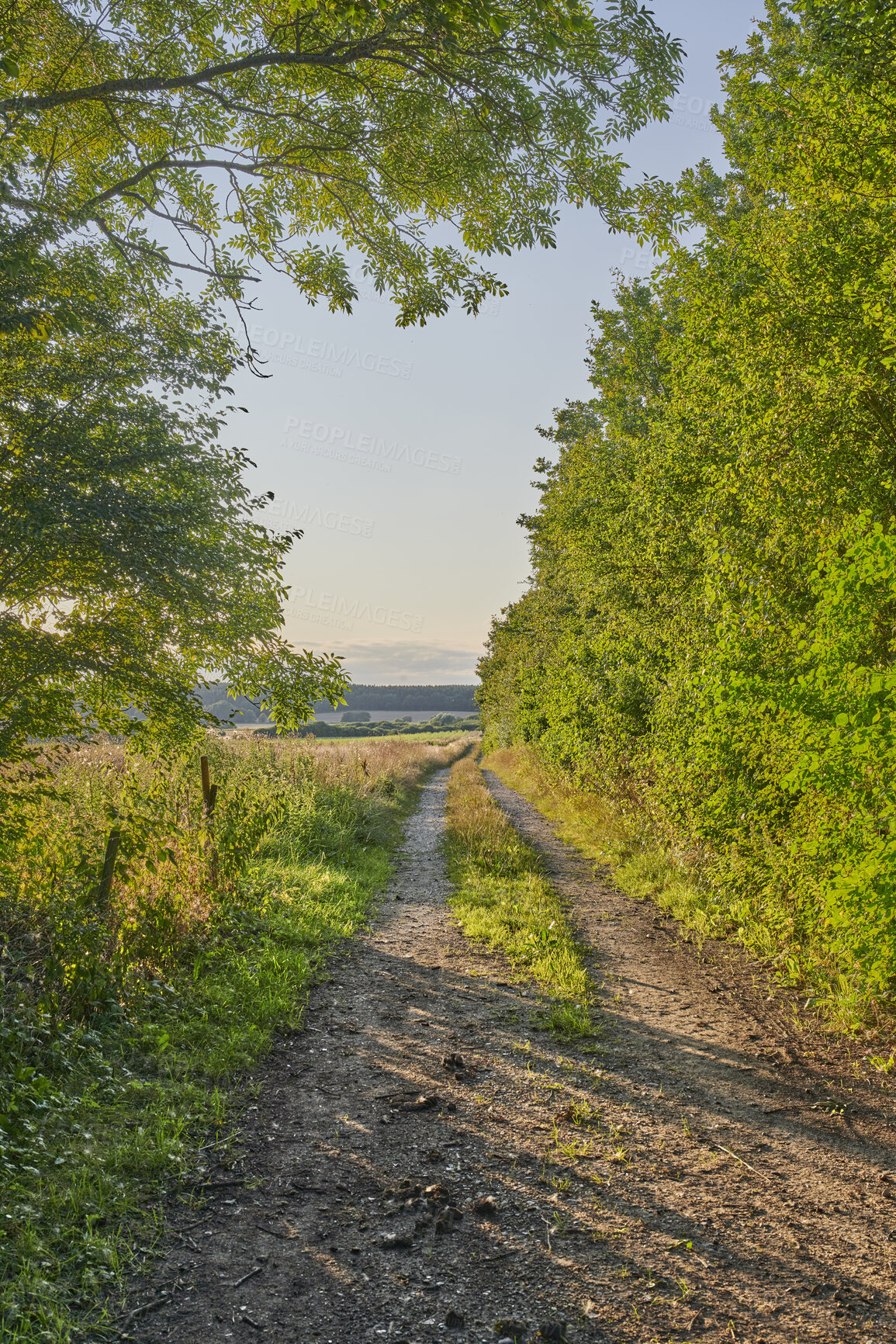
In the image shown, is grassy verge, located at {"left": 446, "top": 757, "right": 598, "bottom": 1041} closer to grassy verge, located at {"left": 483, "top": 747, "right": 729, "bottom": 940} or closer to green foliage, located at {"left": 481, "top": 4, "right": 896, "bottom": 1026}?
grassy verge, located at {"left": 483, "top": 747, "right": 729, "bottom": 940}

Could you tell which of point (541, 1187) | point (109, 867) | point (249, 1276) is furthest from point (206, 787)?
point (541, 1187)

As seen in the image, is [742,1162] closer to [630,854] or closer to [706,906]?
[706,906]

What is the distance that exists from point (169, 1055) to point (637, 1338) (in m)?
3.86

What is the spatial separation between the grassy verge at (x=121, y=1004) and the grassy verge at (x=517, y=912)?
186cm

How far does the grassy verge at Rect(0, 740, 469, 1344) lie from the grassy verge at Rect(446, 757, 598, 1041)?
1864 mm

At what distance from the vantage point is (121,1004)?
575 centimetres

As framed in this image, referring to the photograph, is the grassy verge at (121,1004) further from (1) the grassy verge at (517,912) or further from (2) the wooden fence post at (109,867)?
(1) the grassy verge at (517,912)

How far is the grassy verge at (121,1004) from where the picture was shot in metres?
3.49

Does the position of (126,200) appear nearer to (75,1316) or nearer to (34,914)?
(34,914)

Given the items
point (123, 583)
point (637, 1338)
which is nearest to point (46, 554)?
point (123, 583)

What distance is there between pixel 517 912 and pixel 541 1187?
18.5 ft

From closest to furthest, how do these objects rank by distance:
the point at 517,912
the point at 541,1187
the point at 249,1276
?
the point at 249,1276 < the point at 541,1187 < the point at 517,912

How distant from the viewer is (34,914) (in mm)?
5836

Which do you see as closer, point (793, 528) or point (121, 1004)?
point (121, 1004)
